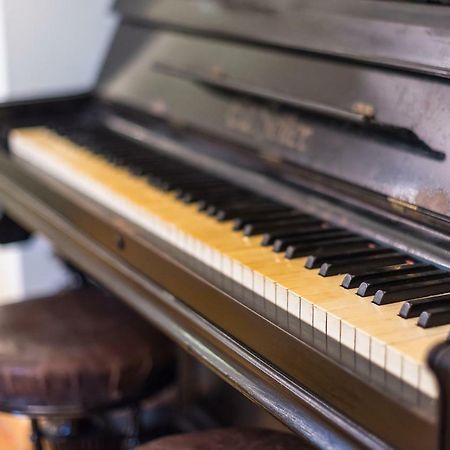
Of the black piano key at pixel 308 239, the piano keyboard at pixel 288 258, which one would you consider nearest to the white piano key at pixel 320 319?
the piano keyboard at pixel 288 258

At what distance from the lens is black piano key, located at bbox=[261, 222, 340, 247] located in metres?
1.21

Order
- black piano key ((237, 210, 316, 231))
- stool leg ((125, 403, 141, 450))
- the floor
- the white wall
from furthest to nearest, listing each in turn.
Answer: the floor, the white wall, stool leg ((125, 403, 141, 450)), black piano key ((237, 210, 316, 231))

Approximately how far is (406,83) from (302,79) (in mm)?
257

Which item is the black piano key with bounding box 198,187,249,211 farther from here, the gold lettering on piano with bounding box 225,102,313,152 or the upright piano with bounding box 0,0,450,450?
the gold lettering on piano with bounding box 225,102,313,152

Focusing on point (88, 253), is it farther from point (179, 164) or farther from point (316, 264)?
point (316, 264)

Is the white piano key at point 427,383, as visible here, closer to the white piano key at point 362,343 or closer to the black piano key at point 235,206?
the white piano key at point 362,343

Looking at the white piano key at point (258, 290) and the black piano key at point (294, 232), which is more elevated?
the black piano key at point (294, 232)

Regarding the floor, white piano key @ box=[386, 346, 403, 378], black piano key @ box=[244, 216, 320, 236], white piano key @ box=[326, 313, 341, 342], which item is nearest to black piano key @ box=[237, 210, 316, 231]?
black piano key @ box=[244, 216, 320, 236]

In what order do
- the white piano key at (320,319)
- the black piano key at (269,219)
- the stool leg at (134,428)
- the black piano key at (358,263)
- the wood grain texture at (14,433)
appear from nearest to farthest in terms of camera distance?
the white piano key at (320,319) → the black piano key at (358,263) → the black piano key at (269,219) → the stool leg at (134,428) → the wood grain texture at (14,433)

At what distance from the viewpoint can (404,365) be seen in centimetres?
83

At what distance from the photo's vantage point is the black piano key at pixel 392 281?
3.25 ft

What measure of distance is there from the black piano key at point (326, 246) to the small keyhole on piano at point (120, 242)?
1.09 ft

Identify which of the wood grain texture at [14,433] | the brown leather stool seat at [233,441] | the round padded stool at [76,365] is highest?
the brown leather stool seat at [233,441]

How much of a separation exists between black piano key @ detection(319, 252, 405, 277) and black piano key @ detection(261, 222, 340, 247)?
0.43 ft
